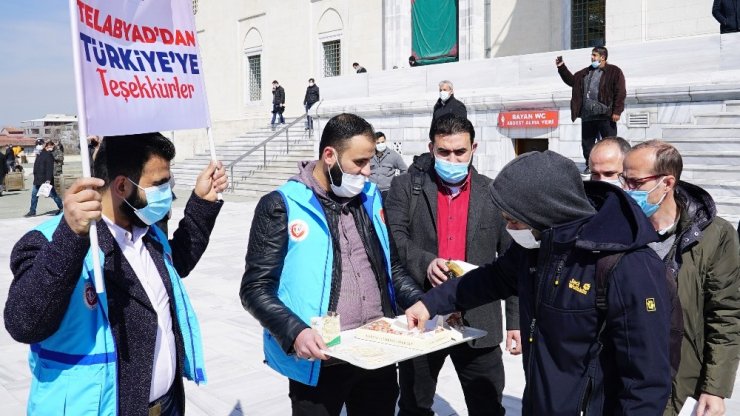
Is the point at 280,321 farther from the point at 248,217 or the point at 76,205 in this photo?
the point at 248,217

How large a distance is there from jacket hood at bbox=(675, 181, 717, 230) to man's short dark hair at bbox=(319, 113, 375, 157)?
54.5 inches

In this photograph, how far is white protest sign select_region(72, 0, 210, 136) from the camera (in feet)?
6.74

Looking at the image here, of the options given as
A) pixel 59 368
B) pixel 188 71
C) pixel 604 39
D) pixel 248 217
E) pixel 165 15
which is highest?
pixel 604 39

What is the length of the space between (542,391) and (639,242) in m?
0.59

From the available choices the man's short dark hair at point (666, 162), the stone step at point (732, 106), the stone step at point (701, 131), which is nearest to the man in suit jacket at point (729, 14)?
the stone step at point (732, 106)

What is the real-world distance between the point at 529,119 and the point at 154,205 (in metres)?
11.9

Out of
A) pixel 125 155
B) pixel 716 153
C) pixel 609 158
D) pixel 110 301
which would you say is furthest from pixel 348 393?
pixel 716 153

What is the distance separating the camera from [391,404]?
2.88 m

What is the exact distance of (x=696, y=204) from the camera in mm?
2744

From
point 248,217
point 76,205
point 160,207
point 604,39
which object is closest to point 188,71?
point 160,207

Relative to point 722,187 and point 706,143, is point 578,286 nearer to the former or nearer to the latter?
point 722,187

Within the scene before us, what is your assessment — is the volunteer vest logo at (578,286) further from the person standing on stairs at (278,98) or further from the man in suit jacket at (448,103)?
the person standing on stairs at (278,98)

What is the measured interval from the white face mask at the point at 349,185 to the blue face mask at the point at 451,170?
69 cm

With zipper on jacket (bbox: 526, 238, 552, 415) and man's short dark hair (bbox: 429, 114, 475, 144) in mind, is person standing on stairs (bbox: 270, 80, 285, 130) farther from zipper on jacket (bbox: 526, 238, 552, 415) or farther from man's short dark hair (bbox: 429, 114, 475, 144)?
zipper on jacket (bbox: 526, 238, 552, 415)
